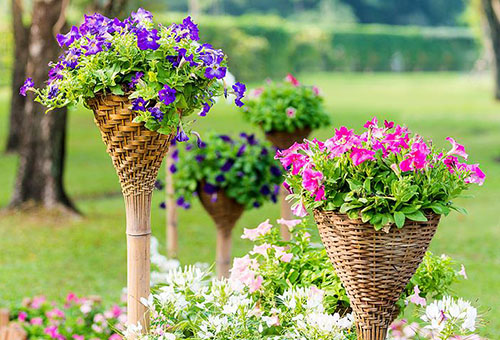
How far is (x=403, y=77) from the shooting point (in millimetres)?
32469

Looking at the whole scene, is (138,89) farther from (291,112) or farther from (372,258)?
(291,112)

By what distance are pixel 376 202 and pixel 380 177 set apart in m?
0.10

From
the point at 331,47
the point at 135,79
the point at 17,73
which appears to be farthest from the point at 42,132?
the point at 331,47

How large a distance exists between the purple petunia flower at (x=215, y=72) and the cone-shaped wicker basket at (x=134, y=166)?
0.81ft

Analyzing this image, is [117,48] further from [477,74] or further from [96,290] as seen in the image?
[477,74]

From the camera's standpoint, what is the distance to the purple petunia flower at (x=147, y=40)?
2.30m

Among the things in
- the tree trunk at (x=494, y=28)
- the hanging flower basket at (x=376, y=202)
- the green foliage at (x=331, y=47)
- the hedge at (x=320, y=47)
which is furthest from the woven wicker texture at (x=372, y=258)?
the green foliage at (x=331, y=47)

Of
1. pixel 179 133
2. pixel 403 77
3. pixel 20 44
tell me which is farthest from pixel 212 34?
pixel 179 133

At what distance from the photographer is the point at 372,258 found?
7.17 feet

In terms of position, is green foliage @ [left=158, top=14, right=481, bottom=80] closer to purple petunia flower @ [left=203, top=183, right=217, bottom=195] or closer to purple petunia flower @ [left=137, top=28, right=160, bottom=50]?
purple petunia flower @ [left=203, top=183, right=217, bottom=195]

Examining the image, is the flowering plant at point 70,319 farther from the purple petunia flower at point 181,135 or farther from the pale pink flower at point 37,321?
the purple petunia flower at point 181,135

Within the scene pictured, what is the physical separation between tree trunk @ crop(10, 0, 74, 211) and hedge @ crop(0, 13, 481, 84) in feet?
42.0

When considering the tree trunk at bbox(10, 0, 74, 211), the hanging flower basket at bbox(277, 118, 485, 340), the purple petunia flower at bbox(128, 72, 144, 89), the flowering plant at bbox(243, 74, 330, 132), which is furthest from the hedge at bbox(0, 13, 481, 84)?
the hanging flower basket at bbox(277, 118, 485, 340)

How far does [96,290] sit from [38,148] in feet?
7.01
